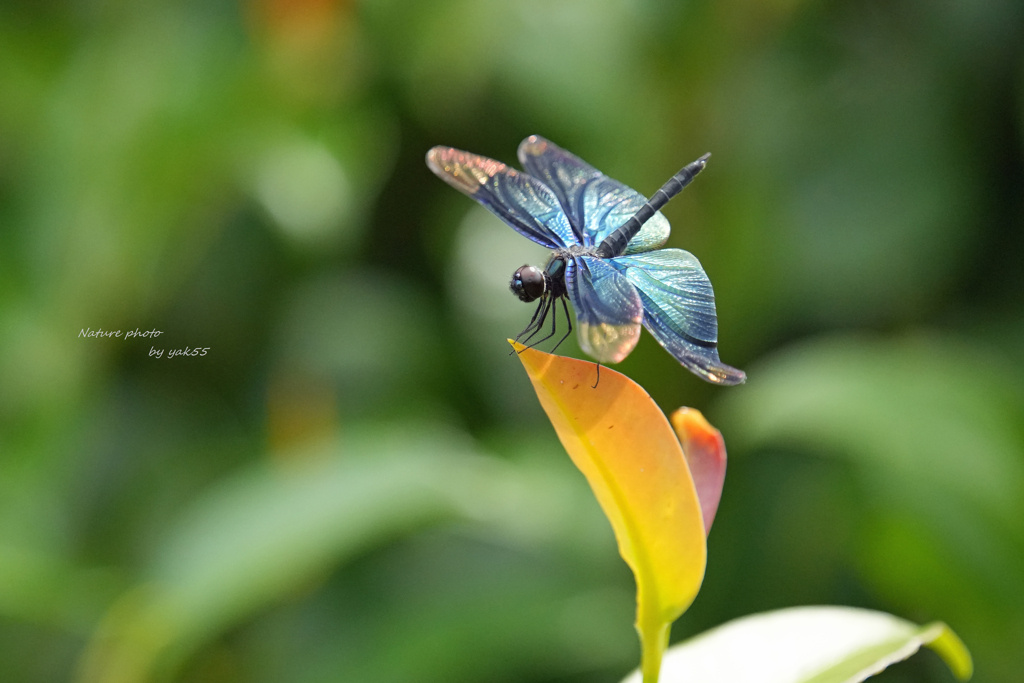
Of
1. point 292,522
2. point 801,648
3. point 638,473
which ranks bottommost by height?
point 292,522

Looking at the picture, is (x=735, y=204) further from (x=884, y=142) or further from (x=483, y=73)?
(x=483, y=73)

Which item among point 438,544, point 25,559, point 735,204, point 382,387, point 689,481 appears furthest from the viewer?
point 382,387

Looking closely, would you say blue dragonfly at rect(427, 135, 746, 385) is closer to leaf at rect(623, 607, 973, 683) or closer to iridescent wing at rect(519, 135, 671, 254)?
iridescent wing at rect(519, 135, 671, 254)

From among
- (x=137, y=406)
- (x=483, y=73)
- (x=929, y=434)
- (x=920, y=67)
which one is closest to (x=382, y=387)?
(x=137, y=406)

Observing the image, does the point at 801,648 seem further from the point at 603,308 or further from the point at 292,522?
the point at 292,522

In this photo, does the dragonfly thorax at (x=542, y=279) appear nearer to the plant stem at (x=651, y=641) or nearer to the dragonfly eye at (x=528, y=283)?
the dragonfly eye at (x=528, y=283)

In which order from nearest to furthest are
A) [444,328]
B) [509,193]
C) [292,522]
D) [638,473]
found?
[638,473]
[509,193]
[292,522]
[444,328]

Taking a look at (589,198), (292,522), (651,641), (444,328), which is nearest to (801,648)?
(651,641)
